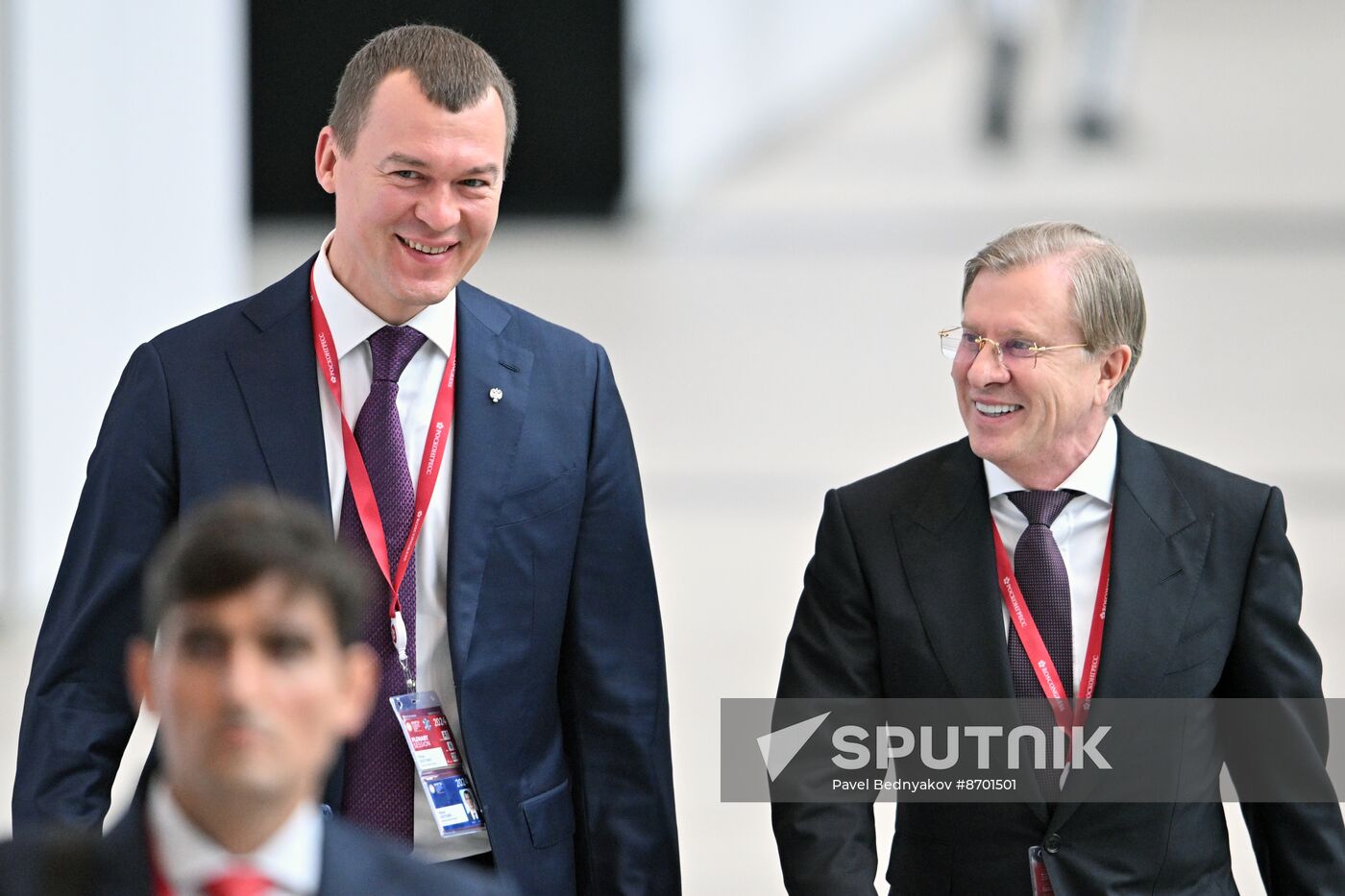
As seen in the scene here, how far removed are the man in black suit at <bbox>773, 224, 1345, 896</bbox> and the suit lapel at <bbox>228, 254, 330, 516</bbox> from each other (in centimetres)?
79

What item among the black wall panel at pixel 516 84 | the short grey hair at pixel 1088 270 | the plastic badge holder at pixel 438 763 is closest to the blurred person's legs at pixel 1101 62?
the black wall panel at pixel 516 84

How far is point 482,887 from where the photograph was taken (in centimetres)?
194

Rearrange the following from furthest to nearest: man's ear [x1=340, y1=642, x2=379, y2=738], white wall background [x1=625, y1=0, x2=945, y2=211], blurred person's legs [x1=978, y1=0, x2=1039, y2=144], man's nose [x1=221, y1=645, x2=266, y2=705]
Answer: blurred person's legs [x1=978, y1=0, x2=1039, y2=144], white wall background [x1=625, y1=0, x2=945, y2=211], man's ear [x1=340, y1=642, x2=379, y2=738], man's nose [x1=221, y1=645, x2=266, y2=705]

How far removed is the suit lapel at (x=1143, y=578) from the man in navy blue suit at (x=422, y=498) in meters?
0.71

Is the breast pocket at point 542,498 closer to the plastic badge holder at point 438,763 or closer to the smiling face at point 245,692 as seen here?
the plastic badge holder at point 438,763

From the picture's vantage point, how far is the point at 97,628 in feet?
9.31

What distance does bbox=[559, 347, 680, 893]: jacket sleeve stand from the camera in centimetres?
309

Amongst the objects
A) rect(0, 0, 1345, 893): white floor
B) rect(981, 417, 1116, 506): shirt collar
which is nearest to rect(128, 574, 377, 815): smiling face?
rect(981, 417, 1116, 506): shirt collar

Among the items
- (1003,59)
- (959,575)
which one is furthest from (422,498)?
(1003,59)

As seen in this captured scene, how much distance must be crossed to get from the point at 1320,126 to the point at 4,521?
17633 mm

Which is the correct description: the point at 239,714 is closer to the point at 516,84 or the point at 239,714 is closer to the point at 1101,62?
the point at 516,84

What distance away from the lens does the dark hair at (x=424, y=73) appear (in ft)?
9.32

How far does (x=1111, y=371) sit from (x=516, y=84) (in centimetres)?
1355

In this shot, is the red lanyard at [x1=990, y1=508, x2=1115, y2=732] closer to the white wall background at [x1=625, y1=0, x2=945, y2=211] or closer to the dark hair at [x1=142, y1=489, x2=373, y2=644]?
the dark hair at [x1=142, y1=489, x2=373, y2=644]
